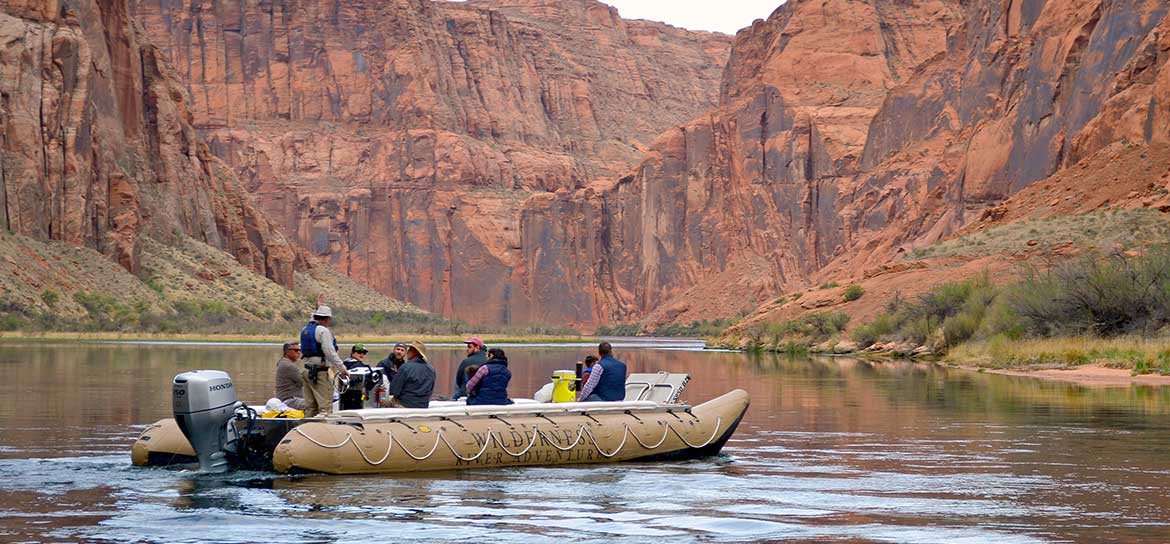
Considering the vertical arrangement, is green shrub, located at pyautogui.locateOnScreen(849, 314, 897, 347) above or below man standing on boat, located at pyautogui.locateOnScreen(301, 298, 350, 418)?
above

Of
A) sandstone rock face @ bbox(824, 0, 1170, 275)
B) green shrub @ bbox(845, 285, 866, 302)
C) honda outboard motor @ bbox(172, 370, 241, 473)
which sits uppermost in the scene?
sandstone rock face @ bbox(824, 0, 1170, 275)

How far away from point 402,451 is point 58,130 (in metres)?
85.5

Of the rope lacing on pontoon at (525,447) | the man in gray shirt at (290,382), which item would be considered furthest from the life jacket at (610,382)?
the man in gray shirt at (290,382)

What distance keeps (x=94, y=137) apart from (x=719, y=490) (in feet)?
299

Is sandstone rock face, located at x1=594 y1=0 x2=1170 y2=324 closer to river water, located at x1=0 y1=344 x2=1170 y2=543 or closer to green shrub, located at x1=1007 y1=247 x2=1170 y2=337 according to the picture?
green shrub, located at x1=1007 y1=247 x2=1170 y2=337

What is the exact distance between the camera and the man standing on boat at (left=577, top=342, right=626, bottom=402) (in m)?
24.9

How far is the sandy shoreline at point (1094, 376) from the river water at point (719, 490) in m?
7.89

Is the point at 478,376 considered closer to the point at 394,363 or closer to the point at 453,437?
the point at 453,437

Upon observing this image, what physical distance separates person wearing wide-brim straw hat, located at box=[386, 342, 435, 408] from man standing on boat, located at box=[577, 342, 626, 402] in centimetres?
271

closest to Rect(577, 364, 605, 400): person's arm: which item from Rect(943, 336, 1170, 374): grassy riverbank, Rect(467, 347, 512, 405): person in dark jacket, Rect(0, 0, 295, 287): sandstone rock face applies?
Rect(467, 347, 512, 405): person in dark jacket

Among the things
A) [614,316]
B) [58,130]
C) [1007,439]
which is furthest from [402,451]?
[614,316]

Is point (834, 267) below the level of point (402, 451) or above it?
above

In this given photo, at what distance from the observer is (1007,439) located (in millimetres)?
26844

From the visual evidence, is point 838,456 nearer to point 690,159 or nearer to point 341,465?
point 341,465
